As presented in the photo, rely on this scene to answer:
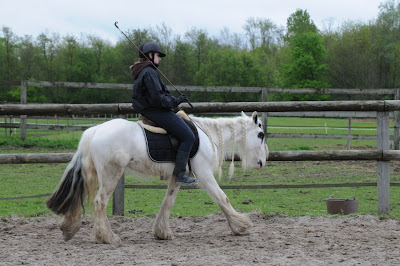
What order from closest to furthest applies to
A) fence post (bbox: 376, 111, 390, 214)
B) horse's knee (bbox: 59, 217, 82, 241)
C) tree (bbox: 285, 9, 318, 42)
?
1. horse's knee (bbox: 59, 217, 82, 241)
2. fence post (bbox: 376, 111, 390, 214)
3. tree (bbox: 285, 9, 318, 42)

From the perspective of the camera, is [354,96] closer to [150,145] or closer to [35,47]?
[35,47]

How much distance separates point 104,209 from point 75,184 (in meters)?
0.45

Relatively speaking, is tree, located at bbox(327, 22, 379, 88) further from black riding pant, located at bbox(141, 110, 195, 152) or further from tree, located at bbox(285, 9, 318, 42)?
black riding pant, located at bbox(141, 110, 195, 152)

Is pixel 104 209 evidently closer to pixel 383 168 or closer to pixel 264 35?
pixel 383 168

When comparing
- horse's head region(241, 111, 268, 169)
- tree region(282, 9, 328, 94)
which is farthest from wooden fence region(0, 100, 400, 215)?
tree region(282, 9, 328, 94)

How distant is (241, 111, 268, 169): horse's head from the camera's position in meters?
6.25

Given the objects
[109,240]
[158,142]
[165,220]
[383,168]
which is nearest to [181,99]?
[158,142]

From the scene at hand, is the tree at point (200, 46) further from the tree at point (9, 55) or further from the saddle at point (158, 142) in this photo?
the saddle at point (158, 142)

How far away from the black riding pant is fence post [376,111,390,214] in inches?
118

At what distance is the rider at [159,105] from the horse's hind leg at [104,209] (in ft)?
2.43

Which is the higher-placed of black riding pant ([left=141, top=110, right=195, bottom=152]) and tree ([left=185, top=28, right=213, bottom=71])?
tree ([left=185, top=28, right=213, bottom=71])

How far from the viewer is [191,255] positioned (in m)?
4.81

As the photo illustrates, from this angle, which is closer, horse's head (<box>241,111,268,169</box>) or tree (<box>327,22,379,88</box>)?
horse's head (<box>241,111,268,169</box>)

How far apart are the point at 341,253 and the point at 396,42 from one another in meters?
45.8
